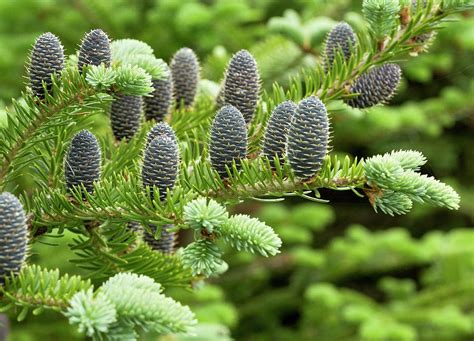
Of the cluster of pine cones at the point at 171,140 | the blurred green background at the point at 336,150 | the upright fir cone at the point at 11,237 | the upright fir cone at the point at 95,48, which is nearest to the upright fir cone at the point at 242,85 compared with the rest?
the cluster of pine cones at the point at 171,140

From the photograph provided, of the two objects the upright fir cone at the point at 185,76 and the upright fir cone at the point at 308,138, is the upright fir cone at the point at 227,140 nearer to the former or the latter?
the upright fir cone at the point at 308,138

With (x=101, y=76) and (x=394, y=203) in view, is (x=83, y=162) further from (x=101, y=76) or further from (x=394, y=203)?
(x=394, y=203)

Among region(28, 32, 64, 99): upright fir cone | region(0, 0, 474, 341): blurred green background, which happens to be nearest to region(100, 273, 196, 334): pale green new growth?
region(28, 32, 64, 99): upright fir cone

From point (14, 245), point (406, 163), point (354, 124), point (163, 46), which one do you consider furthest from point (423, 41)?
point (354, 124)

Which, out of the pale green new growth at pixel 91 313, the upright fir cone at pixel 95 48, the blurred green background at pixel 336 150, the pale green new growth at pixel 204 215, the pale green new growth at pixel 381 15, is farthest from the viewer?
the blurred green background at pixel 336 150

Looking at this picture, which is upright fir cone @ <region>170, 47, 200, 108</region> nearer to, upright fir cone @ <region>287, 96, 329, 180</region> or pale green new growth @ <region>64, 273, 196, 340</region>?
upright fir cone @ <region>287, 96, 329, 180</region>

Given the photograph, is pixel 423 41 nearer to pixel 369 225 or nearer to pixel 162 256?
pixel 162 256

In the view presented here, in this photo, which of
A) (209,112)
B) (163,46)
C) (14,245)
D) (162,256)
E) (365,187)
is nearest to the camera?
(14,245)
